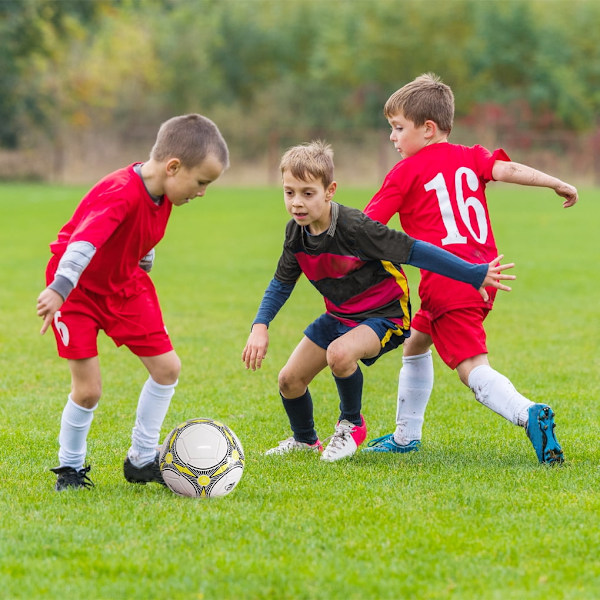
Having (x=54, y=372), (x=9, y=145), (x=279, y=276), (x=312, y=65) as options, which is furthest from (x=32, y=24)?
(x=279, y=276)

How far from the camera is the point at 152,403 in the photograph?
4.49 metres

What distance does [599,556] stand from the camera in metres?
3.49

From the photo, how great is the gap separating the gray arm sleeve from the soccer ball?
3.17 ft

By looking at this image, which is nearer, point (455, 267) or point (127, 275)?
point (127, 275)

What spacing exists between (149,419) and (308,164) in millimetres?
1400

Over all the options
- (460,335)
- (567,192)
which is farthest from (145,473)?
(567,192)

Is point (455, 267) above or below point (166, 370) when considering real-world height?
above

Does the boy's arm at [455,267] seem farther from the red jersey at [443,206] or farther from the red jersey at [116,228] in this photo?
the red jersey at [116,228]

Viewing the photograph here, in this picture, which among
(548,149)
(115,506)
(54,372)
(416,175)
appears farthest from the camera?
(548,149)

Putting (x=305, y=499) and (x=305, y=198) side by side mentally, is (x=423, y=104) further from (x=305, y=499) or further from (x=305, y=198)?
(x=305, y=499)

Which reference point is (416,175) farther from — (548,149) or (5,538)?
(548,149)

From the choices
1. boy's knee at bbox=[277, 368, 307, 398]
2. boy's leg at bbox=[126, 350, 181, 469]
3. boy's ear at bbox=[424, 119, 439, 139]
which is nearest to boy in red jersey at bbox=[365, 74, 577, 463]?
boy's ear at bbox=[424, 119, 439, 139]

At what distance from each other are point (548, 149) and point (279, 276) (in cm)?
3837

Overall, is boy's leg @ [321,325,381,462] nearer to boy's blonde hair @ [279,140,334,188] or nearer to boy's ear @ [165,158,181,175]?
boy's blonde hair @ [279,140,334,188]
